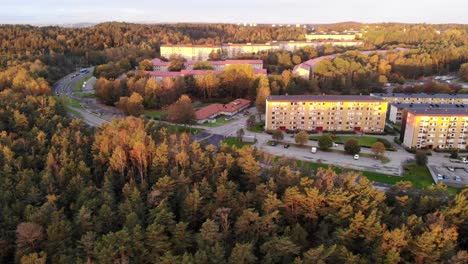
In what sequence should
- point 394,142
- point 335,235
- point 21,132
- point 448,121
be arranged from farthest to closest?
point 394,142 < point 448,121 < point 21,132 < point 335,235

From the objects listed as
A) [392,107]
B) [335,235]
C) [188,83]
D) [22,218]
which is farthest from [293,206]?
[188,83]

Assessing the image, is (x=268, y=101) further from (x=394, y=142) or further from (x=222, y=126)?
(x=394, y=142)

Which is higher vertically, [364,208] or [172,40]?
[172,40]

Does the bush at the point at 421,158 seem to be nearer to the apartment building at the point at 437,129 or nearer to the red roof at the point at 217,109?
the apartment building at the point at 437,129

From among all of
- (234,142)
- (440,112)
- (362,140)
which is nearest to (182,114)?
(234,142)

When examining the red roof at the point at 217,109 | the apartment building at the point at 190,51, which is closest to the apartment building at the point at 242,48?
the apartment building at the point at 190,51

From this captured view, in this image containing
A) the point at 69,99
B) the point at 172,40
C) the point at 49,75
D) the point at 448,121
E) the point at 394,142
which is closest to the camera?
the point at 448,121
